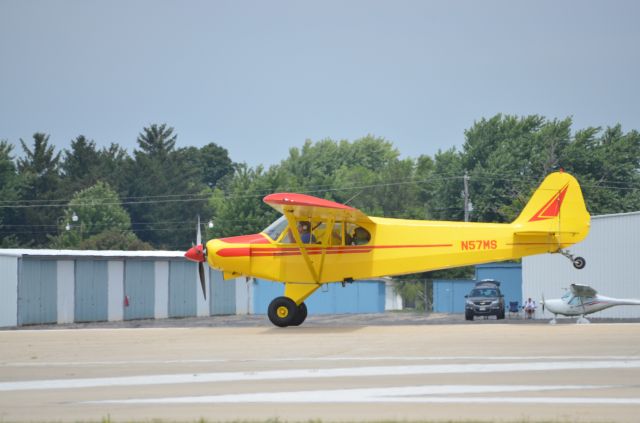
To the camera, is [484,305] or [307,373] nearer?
[307,373]

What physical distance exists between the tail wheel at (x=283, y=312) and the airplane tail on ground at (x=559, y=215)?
18.4 ft

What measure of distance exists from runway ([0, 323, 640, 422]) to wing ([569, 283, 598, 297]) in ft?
35.7

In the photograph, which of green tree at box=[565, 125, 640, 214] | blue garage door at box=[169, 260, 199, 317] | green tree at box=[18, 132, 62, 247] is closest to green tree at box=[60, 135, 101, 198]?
green tree at box=[18, 132, 62, 247]

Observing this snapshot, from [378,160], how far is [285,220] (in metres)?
113

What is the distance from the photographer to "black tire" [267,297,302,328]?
25.0 m

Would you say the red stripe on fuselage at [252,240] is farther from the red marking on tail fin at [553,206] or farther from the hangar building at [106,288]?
the hangar building at [106,288]

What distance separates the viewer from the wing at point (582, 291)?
109ft

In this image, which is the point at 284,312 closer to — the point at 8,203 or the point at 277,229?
the point at 277,229

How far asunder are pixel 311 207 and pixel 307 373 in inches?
322

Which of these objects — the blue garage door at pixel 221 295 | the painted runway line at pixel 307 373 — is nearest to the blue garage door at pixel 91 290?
the blue garage door at pixel 221 295

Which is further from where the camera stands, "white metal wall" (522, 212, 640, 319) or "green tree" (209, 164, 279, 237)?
"green tree" (209, 164, 279, 237)

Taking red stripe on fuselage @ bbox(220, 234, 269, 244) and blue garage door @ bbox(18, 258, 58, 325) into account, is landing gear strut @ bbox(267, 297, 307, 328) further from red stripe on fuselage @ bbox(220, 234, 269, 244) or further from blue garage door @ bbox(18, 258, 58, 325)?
blue garage door @ bbox(18, 258, 58, 325)

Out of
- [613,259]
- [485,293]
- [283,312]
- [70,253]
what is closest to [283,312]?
[283,312]

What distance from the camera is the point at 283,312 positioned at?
987 inches
